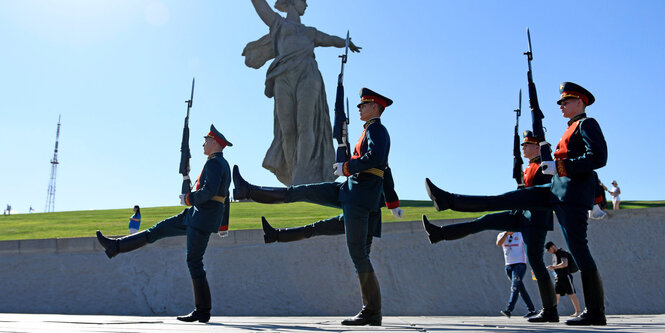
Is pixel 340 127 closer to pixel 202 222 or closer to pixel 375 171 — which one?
pixel 375 171

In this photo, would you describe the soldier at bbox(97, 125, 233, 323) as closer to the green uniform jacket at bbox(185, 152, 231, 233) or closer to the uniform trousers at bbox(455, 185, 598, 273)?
the green uniform jacket at bbox(185, 152, 231, 233)

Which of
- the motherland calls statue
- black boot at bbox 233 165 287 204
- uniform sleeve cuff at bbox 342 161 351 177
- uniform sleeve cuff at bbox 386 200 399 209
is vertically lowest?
uniform sleeve cuff at bbox 386 200 399 209

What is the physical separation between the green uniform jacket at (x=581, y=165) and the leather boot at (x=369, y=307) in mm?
1756

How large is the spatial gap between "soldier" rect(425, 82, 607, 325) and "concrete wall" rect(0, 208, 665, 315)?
208 inches

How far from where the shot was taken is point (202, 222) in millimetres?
6613

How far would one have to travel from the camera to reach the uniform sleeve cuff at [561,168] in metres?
5.23

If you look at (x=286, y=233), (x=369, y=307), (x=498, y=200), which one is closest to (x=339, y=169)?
(x=286, y=233)

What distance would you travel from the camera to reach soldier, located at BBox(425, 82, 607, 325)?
523 cm

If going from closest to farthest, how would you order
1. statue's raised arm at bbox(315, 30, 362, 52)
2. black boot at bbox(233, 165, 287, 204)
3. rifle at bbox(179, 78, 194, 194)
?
black boot at bbox(233, 165, 287, 204) → rifle at bbox(179, 78, 194, 194) → statue's raised arm at bbox(315, 30, 362, 52)

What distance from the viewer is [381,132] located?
19.5 feet

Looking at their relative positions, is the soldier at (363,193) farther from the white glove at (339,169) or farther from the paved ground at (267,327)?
the paved ground at (267,327)

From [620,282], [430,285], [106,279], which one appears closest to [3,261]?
[106,279]

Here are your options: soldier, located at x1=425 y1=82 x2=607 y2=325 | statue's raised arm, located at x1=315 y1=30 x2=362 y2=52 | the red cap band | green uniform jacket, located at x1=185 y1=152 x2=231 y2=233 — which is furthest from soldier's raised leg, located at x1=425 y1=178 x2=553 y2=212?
statue's raised arm, located at x1=315 y1=30 x2=362 y2=52

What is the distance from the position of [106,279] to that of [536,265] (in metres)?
7.57
